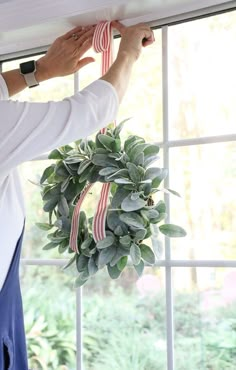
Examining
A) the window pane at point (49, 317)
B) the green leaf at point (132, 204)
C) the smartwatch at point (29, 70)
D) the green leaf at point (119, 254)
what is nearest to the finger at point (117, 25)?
the smartwatch at point (29, 70)

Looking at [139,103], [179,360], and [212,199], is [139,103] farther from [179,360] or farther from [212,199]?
[179,360]

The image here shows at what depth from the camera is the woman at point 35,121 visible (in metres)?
1.05

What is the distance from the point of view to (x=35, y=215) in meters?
1.53

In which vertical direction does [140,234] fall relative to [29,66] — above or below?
below

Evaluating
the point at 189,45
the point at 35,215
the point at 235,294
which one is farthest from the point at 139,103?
the point at 235,294

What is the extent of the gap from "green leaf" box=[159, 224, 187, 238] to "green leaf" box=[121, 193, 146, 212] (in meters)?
0.08

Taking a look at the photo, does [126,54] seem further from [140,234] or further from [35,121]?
[140,234]

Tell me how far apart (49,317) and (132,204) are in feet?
1.82

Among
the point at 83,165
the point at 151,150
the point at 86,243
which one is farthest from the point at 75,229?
the point at 151,150

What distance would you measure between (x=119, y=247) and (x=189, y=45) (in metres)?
0.55

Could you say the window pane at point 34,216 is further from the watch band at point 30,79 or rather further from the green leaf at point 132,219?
the green leaf at point 132,219

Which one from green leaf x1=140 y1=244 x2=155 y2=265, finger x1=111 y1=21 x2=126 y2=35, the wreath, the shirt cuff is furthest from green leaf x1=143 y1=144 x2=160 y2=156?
the shirt cuff

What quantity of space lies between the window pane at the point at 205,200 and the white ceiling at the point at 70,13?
0.34 meters

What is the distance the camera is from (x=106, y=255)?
1.17 meters
